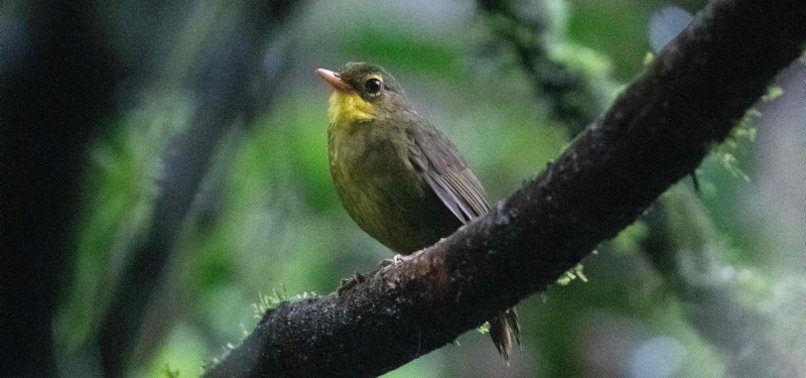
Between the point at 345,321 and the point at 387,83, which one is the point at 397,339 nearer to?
the point at 345,321

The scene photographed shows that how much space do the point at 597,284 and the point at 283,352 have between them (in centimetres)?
286

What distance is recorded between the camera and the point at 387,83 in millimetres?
4277

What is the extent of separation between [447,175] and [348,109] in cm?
59

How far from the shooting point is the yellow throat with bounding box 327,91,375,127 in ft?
13.2

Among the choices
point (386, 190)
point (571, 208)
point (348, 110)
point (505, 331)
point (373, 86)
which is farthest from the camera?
point (373, 86)

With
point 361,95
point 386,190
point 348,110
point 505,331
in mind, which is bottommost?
point 505,331

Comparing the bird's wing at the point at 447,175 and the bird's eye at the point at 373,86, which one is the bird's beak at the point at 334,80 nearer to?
the bird's eye at the point at 373,86

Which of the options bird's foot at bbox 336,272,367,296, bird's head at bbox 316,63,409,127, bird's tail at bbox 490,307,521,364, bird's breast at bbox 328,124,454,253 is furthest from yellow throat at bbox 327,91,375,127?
bird's foot at bbox 336,272,367,296

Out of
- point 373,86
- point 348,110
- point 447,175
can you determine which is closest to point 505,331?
point 447,175

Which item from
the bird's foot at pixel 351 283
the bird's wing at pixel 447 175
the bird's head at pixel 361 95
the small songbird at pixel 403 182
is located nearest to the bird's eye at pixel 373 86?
the bird's head at pixel 361 95

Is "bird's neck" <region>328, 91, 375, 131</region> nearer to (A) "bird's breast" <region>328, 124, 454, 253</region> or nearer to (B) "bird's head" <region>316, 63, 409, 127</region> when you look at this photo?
(B) "bird's head" <region>316, 63, 409, 127</region>

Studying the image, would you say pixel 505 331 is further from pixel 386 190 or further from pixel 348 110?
pixel 348 110

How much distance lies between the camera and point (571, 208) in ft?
6.57

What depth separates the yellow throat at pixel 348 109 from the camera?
13.2 ft
